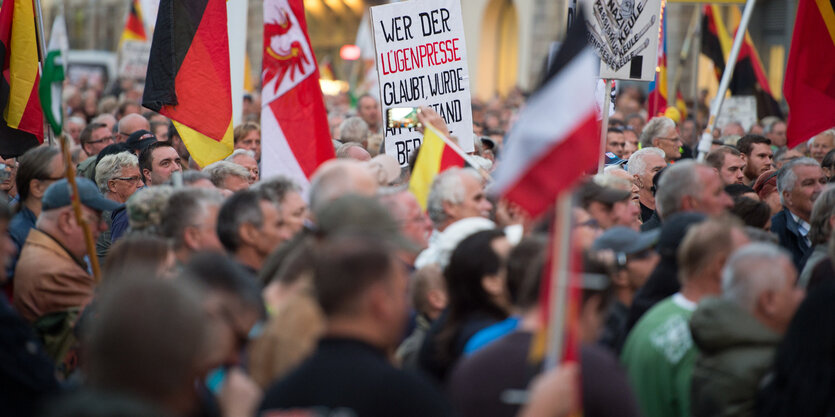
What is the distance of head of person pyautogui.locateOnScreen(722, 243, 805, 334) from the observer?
162 inches

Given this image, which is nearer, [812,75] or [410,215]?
[410,215]

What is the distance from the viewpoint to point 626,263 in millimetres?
5352

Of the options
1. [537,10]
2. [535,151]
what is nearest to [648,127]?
[535,151]

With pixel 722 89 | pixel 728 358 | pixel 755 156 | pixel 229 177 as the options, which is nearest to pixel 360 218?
pixel 728 358

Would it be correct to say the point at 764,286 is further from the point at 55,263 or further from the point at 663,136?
the point at 663,136

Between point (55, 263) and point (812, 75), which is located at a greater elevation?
point (812, 75)

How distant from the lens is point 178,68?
7.71m

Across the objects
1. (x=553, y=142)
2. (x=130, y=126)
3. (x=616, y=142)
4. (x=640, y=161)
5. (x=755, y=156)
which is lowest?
(x=616, y=142)

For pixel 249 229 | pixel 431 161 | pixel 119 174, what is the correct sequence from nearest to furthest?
pixel 249 229
pixel 431 161
pixel 119 174

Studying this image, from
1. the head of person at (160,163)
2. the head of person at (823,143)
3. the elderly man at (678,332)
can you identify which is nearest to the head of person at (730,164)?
the head of person at (823,143)

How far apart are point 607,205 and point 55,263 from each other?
9.48 ft

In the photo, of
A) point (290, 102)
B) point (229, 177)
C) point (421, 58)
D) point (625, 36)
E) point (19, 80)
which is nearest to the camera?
point (290, 102)

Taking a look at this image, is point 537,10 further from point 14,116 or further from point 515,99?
point 14,116

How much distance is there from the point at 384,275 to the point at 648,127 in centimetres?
840
